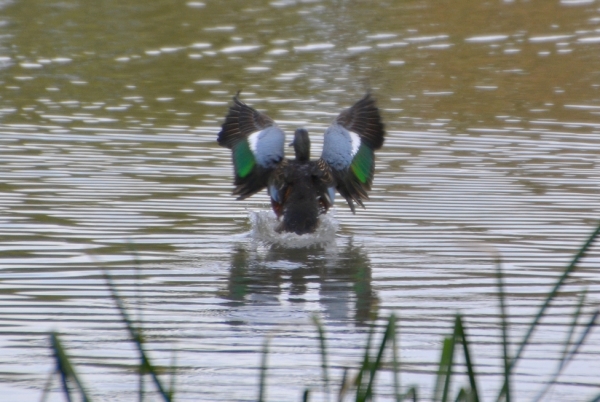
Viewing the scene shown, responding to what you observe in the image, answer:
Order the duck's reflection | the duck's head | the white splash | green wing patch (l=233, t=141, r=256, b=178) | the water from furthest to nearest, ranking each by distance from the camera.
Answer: green wing patch (l=233, t=141, r=256, b=178)
the duck's head
the white splash
the duck's reflection
the water

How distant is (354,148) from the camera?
29.1 ft

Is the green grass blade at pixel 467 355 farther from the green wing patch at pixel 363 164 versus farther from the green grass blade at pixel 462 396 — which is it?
the green wing patch at pixel 363 164

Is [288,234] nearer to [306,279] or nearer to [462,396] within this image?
[306,279]

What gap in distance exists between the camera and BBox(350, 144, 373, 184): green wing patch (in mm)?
8766

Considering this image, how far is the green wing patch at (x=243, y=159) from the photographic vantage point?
8.76 meters

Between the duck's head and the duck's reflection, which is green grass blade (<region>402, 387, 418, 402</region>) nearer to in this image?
the duck's reflection

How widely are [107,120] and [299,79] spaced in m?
3.63

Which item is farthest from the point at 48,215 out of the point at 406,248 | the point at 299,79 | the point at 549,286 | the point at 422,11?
the point at 422,11

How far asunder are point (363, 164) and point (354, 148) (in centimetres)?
15

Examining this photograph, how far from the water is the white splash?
0.08 feet

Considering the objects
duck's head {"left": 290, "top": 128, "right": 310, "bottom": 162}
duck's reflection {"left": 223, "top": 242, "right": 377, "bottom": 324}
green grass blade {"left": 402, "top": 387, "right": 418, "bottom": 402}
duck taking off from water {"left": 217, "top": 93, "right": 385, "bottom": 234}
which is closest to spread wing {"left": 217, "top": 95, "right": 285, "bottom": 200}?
duck taking off from water {"left": 217, "top": 93, "right": 385, "bottom": 234}

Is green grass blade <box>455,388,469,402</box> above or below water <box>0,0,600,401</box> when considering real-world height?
above

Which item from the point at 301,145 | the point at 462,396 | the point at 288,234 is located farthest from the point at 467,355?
the point at 301,145

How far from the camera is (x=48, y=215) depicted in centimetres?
845
